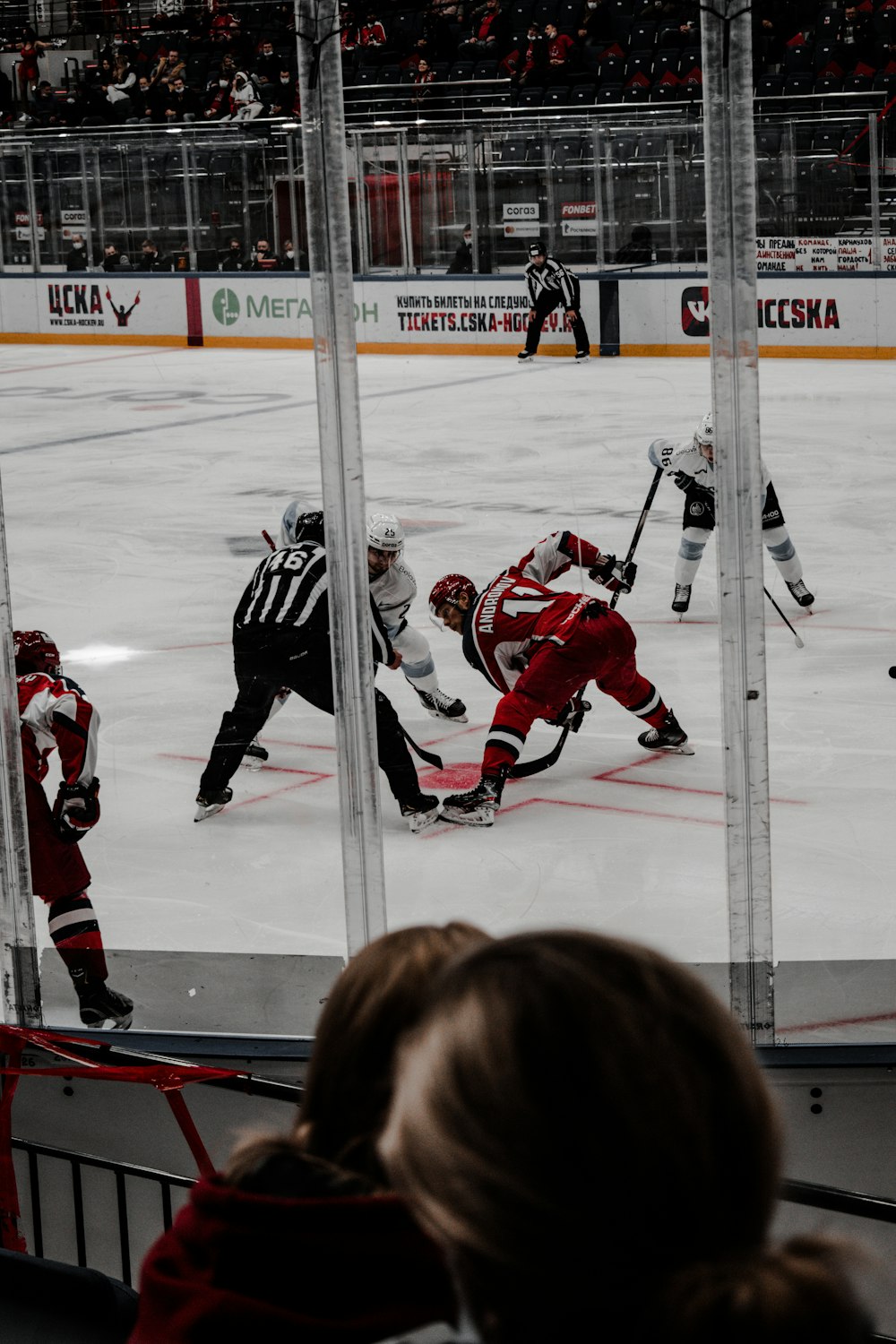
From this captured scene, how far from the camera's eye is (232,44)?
368cm

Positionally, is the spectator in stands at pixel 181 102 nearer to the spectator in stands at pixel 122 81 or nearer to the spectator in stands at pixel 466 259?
the spectator in stands at pixel 122 81

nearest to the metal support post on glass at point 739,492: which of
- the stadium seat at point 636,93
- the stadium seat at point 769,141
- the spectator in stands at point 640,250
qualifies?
the spectator in stands at point 640,250

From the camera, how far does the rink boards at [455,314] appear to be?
6309mm

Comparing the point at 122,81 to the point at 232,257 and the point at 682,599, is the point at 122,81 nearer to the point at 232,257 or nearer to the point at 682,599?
the point at 682,599

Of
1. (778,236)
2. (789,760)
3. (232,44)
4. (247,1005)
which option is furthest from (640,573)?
(778,236)

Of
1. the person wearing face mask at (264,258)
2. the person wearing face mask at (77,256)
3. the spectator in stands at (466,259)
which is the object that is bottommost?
the person wearing face mask at (264,258)

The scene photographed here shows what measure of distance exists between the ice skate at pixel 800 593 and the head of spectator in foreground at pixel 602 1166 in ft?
15.6

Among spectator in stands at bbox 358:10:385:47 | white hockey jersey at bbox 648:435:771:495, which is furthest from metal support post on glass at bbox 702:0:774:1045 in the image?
white hockey jersey at bbox 648:435:771:495

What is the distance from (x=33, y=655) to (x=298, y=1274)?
7.22 feet

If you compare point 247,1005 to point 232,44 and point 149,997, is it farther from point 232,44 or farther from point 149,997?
point 232,44

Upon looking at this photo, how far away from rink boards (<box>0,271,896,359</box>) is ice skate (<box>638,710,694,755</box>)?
3.16 ft

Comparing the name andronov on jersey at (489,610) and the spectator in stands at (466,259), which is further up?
the spectator in stands at (466,259)

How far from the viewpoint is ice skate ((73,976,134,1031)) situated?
A: 2623 millimetres

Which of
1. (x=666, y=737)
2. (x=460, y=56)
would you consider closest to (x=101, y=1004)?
(x=666, y=737)
